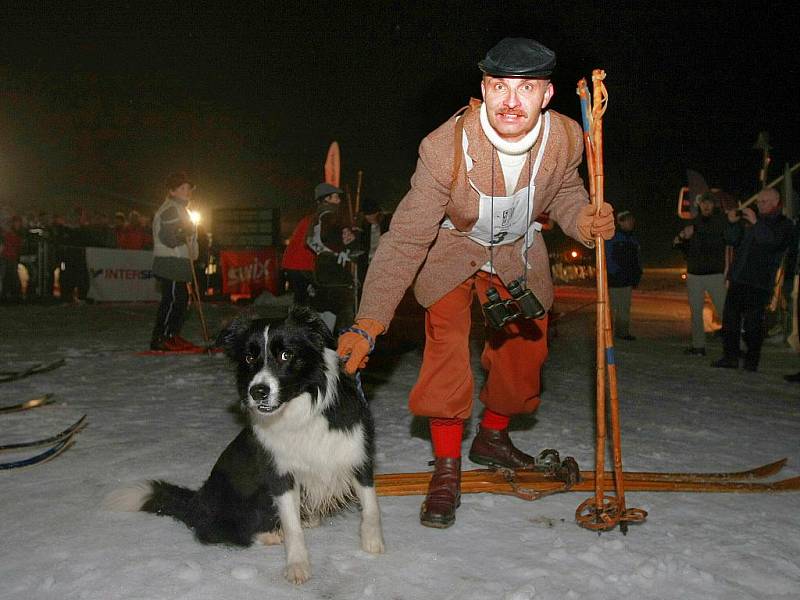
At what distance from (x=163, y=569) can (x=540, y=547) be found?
1392mm

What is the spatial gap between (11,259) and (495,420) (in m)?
13.8

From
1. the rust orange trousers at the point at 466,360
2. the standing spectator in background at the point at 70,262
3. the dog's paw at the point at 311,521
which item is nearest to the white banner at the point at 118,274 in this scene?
the standing spectator in background at the point at 70,262

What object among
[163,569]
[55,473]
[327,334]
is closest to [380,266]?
[327,334]

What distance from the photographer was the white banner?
14672mm

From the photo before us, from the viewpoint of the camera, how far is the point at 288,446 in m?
2.51

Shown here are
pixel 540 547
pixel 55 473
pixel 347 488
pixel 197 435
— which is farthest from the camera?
pixel 197 435

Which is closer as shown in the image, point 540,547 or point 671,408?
point 540,547

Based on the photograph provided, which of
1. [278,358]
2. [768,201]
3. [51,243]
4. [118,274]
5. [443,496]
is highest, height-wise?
[768,201]

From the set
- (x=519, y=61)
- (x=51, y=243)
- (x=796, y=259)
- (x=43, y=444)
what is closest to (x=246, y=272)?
(x=51, y=243)

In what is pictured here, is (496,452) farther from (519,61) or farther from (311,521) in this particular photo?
(519,61)

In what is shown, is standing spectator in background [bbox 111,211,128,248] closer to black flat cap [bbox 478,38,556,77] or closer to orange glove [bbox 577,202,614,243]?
black flat cap [bbox 478,38,556,77]

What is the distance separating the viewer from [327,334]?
2.66m

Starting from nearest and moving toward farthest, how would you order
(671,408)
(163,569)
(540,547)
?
(163,569) → (540,547) → (671,408)

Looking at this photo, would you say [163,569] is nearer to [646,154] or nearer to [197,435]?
[197,435]
